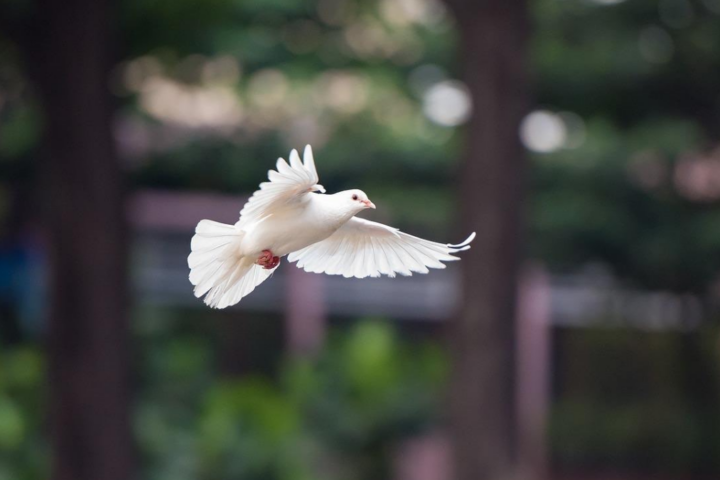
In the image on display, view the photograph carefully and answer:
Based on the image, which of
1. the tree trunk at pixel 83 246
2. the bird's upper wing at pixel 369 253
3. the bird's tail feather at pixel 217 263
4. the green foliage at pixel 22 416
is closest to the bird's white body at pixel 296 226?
the bird's tail feather at pixel 217 263

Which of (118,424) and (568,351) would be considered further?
(568,351)

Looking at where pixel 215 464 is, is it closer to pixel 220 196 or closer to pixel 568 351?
pixel 220 196

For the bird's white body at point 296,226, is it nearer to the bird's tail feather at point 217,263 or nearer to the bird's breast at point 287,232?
the bird's breast at point 287,232

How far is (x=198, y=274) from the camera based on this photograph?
2.77 m

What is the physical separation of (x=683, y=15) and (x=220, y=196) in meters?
4.55

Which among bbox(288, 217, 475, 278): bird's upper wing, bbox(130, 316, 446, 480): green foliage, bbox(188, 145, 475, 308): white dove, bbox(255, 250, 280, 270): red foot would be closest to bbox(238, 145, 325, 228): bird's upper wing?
bbox(188, 145, 475, 308): white dove

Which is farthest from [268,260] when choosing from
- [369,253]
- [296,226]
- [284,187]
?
[369,253]

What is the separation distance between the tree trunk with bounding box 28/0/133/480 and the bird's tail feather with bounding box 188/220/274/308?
4866 millimetres

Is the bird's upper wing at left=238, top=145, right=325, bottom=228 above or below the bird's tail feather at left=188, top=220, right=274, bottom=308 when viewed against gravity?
above

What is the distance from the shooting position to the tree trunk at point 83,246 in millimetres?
7570

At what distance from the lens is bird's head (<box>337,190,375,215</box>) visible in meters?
2.49

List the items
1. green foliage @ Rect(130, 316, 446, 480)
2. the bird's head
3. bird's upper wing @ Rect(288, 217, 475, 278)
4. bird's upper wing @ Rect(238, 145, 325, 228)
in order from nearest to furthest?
1. bird's upper wing @ Rect(238, 145, 325, 228)
2. the bird's head
3. bird's upper wing @ Rect(288, 217, 475, 278)
4. green foliage @ Rect(130, 316, 446, 480)

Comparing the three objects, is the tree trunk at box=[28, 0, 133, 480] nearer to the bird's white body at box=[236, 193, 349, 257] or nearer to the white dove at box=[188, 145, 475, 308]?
the white dove at box=[188, 145, 475, 308]

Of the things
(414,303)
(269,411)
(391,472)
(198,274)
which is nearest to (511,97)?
(269,411)
